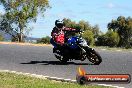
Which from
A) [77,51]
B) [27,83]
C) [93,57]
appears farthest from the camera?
[77,51]

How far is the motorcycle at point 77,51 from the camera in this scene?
16.7m

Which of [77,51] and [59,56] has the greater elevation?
[77,51]

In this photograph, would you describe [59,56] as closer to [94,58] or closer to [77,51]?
[77,51]

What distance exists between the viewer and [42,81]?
1204 cm

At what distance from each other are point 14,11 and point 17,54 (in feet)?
136

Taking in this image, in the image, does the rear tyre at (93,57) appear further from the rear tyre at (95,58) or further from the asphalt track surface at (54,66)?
the asphalt track surface at (54,66)

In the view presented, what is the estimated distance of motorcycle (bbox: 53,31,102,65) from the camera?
16734mm

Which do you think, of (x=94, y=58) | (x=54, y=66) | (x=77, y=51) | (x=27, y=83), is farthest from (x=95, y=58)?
(x=27, y=83)

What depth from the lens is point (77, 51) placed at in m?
17.0

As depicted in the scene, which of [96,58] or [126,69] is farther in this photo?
[96,58]

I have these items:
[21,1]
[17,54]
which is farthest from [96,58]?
[21,1]

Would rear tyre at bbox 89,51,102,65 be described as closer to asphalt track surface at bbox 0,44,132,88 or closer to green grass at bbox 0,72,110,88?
asphalt track surface at bbox 0,44,132,88

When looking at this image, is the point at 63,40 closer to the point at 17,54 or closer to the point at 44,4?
the point at 17,54

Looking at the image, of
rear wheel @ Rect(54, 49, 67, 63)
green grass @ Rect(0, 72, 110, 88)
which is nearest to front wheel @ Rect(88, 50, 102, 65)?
rear wheel @ Rect(54, 49, 67, 63)
